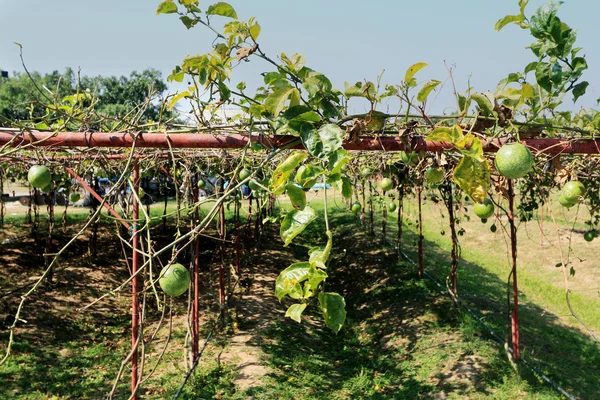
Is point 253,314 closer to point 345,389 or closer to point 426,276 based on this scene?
point 345,389

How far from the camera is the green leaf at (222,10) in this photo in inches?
70.9

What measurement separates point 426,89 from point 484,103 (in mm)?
249

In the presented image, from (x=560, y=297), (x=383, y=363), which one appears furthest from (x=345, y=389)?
(x=560, y=297)

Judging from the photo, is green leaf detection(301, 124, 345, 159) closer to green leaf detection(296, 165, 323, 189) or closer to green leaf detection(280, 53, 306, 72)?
green leaf detection(296, 165, 323, 189)

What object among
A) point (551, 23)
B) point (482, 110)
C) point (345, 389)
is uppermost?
point (551, 23)

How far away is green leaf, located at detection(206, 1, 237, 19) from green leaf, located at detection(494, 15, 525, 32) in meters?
1.13

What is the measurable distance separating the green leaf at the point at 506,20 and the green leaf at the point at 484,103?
325mm

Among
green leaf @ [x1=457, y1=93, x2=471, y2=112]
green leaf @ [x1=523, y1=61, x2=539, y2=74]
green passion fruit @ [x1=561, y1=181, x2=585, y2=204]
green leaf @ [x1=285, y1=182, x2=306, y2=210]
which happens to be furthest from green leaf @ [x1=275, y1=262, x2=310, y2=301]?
green passion fruit @ [x1=561, y1=181, x2=585, y2=204]

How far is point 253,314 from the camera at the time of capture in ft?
22.6

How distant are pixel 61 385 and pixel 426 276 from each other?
5991mm

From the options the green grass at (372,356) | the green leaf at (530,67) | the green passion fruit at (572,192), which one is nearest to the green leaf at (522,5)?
the green leaf at (530,67)

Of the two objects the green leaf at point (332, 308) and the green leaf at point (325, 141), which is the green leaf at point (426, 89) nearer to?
the green leaf at point (325, 141)

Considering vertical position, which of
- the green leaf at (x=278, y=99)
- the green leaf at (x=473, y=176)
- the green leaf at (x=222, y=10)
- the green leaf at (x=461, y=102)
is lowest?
the green leaf at (x=473, y=176)

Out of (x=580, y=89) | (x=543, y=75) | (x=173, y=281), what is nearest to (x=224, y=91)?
(x=173, y=281)
